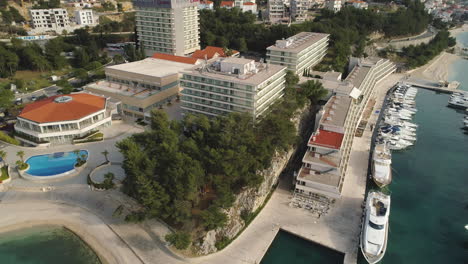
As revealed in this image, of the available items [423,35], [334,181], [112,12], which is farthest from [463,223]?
[112,12]

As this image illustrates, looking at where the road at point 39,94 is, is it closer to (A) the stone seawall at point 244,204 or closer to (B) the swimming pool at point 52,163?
(B) the swimming pool at point 52,163

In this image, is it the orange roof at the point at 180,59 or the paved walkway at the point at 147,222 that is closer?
the paved walkway at the point at 147,222

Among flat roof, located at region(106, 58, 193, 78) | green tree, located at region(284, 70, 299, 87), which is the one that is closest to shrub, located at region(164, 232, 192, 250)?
green tree, located at region(284, 70, 299, 87)

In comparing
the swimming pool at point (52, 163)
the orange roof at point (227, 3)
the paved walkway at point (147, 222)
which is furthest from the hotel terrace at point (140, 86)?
the orange roof at point (227, 3)

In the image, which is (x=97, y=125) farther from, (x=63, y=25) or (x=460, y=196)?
(x=63, y=25)

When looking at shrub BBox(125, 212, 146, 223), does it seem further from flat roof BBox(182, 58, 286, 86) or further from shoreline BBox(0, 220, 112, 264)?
flat roof BBox(182, 58, 286, 86)
